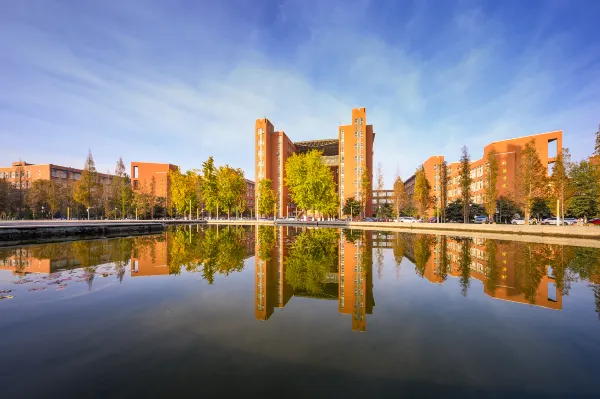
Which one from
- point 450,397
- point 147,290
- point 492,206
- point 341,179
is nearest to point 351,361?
point 450,397


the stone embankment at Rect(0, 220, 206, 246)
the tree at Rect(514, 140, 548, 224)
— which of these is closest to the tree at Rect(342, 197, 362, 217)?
the tree at Rect(514, 140, 548, 224)

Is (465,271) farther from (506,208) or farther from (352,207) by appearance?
(506,208)

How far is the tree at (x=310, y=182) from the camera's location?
49.5 metres

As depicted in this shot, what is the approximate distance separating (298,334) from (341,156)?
84166 millimetres

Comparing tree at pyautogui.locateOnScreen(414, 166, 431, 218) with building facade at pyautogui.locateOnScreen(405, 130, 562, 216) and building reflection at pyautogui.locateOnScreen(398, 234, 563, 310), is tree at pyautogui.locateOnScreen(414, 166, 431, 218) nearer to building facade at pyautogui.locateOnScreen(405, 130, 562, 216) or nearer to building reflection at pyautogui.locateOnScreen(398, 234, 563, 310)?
building facade at pyautogui.locateOnScreen(405, 130, 562, 216)

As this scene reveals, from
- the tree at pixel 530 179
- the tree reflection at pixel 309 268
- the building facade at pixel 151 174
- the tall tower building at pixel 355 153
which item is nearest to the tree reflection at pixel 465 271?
the tree reflection at pixel 309 268

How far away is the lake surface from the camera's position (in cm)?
388

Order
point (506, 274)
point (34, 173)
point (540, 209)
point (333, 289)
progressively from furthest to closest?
1. point (34, 173)
2. point (540, 209)
3. point (506, 274)
4. point (333, 289)

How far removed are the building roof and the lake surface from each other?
95.1m

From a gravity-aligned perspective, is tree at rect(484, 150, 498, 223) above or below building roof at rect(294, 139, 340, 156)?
below

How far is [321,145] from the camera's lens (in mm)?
107250

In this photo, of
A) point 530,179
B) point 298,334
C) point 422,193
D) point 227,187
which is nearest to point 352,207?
point 422,193

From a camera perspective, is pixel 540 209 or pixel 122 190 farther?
pixel 122 190

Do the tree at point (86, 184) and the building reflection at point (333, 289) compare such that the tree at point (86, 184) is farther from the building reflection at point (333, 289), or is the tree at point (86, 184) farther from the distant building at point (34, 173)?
the building reflection at point (333, 289)
